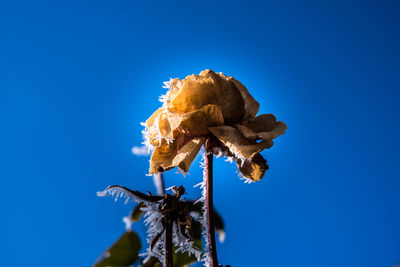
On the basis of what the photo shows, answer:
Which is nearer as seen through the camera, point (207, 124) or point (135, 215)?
point (207, 124)

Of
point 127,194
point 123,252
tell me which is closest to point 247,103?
point 127,194

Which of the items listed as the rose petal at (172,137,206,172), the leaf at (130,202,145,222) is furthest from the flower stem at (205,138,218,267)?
the leaf at (130,202,145,222)

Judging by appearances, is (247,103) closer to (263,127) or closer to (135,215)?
(263,127)

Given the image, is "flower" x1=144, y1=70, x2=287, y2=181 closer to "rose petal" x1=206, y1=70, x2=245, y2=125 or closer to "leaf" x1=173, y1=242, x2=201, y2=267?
"rose petal" x1=206, y1=70, x2=245, y2=125

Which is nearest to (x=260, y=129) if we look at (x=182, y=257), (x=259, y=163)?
(x=259, y=163)

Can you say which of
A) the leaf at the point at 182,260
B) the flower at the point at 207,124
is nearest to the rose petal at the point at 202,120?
the flower at the point at 207,124

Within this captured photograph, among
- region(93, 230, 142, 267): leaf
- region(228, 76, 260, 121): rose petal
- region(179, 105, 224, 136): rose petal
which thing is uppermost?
region(228, 76, 260, 121): rose petal

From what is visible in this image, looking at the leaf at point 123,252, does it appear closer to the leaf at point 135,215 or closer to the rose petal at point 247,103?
the leaf at point 135,215
